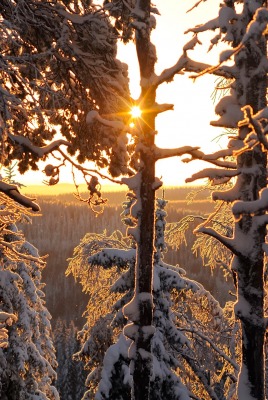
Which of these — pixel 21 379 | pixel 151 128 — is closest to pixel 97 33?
pixel 151 128

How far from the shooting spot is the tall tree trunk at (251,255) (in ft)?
17.0

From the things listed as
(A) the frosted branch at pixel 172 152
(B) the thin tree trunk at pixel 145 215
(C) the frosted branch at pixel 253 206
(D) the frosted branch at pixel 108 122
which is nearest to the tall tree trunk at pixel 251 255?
(A) the frosted branch at pixel 172 152

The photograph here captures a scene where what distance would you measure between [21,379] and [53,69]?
10.0 metres

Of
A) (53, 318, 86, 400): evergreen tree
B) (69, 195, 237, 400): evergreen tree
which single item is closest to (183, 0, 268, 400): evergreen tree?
(69, 195, 237, 400): evergreen tree

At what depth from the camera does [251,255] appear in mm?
5273

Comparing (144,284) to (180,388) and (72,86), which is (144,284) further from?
(180,388)

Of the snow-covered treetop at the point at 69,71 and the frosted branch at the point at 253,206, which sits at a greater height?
the snow-covered treetop at the point at 69,71

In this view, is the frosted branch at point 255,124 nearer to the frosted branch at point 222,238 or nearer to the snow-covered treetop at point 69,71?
the frosted branch at point 222,238

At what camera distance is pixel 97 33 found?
6207mm

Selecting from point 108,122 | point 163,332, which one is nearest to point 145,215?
point 108,122

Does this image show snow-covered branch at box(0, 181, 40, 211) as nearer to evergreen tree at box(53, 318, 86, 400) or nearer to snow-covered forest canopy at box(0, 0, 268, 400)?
snow-covered forest canopy at box(0, 0, 268, 400)

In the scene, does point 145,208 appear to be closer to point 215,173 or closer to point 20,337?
point 215,173

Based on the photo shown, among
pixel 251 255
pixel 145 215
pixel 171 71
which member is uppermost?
pixel 171 71

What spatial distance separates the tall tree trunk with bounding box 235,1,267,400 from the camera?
5.20 m
